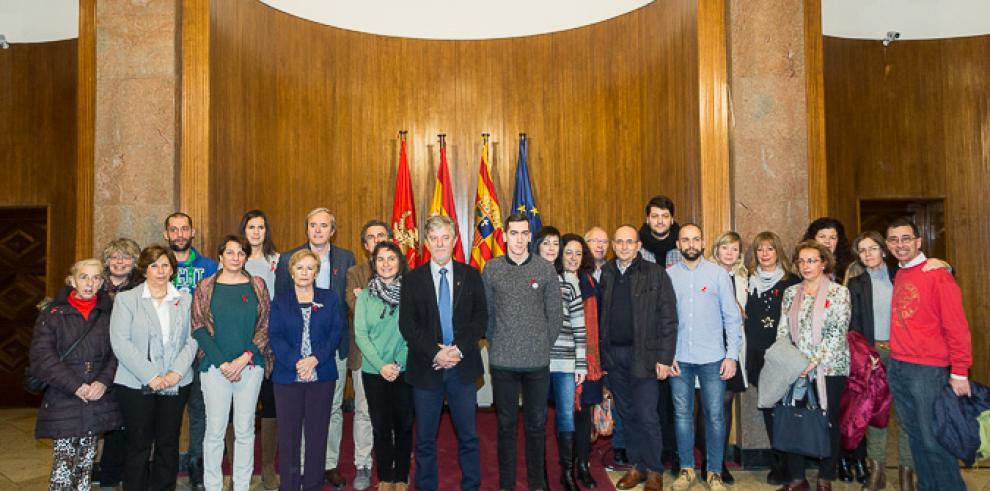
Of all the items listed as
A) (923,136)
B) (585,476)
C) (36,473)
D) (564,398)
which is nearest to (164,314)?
(36,473)

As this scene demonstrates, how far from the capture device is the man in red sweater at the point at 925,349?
10.5 feet

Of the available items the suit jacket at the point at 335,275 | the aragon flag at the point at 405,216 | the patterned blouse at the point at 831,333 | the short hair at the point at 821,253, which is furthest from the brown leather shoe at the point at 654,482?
the aragon flag at the point at 405,216

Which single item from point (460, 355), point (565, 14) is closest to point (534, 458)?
point (460, 355)

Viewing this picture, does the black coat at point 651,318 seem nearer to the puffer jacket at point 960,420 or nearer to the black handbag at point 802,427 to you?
the black handbag at point 802,427

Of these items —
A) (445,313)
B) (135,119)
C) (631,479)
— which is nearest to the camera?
(445,313)

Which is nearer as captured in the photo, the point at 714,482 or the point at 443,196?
the point at 714,482

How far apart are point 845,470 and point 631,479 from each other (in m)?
1.40

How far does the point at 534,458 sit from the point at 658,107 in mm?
3415

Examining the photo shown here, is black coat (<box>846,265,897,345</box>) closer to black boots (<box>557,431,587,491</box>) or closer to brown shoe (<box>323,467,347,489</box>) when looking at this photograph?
black boots (<box>557,431,587,491</box>)

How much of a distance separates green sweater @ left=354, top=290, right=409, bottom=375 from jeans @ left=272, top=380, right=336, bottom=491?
0.33m

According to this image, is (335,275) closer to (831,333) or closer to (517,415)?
(517,415)

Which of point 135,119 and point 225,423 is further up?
point 135,119

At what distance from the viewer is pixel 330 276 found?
156 inches

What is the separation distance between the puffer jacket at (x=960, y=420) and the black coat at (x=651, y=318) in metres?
1.33
